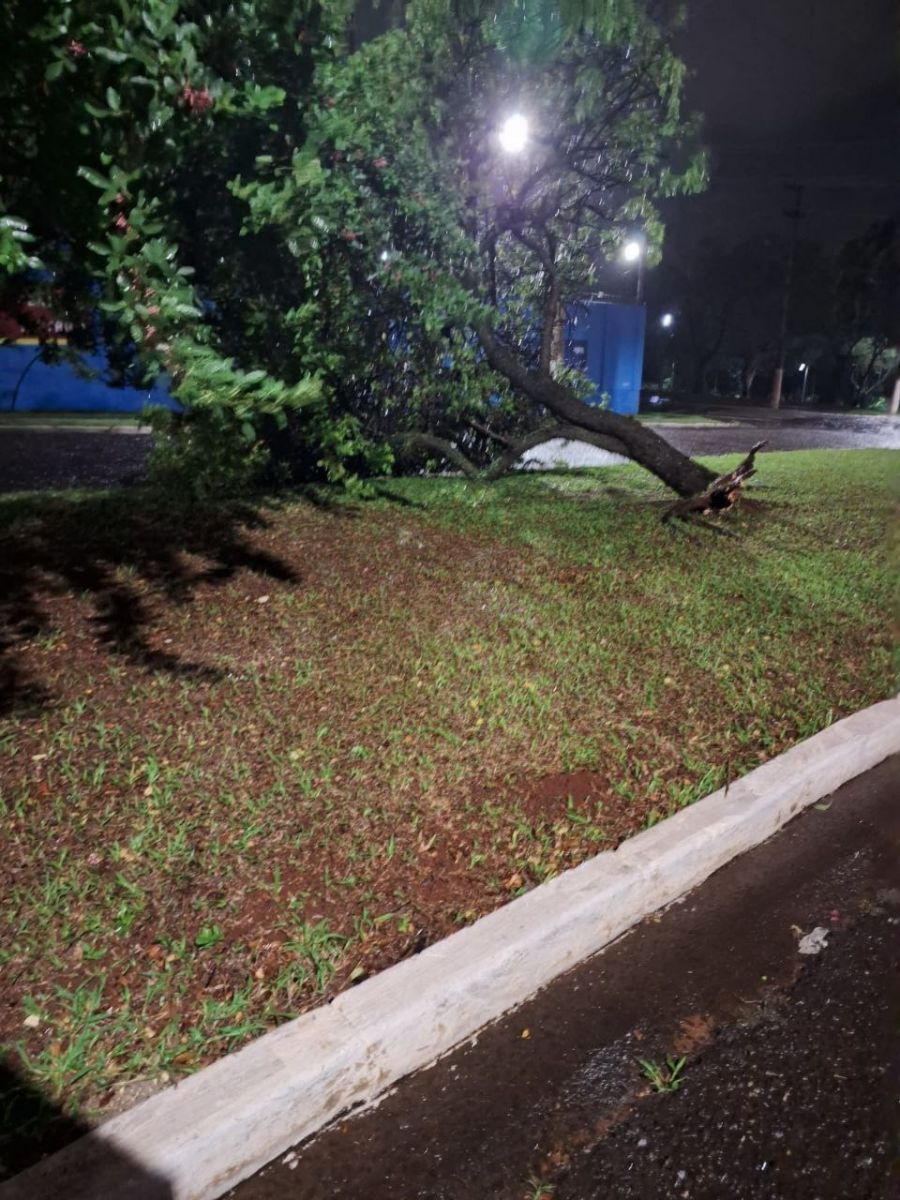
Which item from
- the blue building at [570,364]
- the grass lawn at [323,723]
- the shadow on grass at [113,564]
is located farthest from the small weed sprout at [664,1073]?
the blue building at [570,364]

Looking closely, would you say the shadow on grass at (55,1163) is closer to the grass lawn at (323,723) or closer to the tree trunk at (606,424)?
the grass lawn at (323,723)

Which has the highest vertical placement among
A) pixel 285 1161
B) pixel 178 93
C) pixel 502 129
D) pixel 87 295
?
pixel 502 129

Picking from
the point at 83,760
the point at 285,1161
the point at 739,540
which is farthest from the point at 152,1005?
the point at 739,540

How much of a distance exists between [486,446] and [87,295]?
5576mm

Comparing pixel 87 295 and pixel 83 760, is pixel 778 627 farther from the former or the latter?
pixel 87 295

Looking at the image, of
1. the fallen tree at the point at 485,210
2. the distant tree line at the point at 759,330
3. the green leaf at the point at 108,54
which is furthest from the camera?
the distant tree line at the point at 759,330

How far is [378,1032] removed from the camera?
2498mm

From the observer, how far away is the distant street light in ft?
32.7

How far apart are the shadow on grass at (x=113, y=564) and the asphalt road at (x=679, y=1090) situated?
2.51 meters

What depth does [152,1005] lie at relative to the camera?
2604 millimetres

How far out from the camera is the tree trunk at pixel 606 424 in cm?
940

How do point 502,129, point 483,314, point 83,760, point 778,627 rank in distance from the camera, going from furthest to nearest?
point 502,129 < point 483,314 < point 778,627 < point 83,760

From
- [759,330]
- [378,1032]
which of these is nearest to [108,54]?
[378,1032]

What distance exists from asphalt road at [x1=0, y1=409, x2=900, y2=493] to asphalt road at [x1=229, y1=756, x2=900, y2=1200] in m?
1.89
